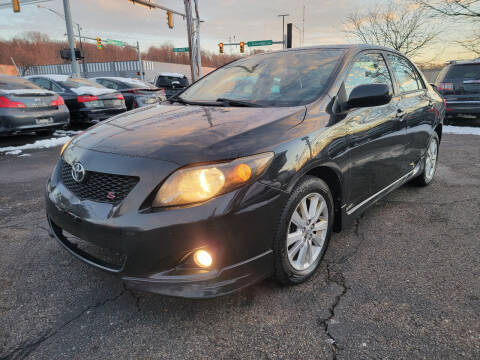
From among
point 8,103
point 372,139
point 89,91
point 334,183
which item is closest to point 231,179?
point 334,183

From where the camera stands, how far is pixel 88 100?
29.2 ft

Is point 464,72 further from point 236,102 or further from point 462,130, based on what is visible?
point 236,102

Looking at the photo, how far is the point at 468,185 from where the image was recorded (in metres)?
4.50

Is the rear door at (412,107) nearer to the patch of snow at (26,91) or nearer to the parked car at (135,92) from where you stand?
the patch of snow at (26,91)

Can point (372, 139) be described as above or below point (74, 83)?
below

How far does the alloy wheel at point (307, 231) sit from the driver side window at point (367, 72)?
933mm

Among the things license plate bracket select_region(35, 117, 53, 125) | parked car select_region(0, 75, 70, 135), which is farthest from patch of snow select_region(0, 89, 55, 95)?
license plate bracket select_region(35, 117, 53, 125)

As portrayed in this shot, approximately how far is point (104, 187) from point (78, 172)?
27 centimetres

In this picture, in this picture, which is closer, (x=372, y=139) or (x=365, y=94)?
(x=365, y=94)

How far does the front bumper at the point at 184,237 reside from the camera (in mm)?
1701


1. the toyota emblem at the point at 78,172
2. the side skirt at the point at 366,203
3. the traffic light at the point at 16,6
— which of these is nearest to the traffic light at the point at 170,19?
the traffic light at the point at 16,6

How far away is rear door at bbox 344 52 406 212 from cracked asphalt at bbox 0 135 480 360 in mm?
518

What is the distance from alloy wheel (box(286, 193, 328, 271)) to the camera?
7.07 feet

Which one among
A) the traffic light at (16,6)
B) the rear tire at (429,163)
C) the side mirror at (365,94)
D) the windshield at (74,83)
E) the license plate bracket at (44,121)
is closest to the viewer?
the side mirror at (365,94)
